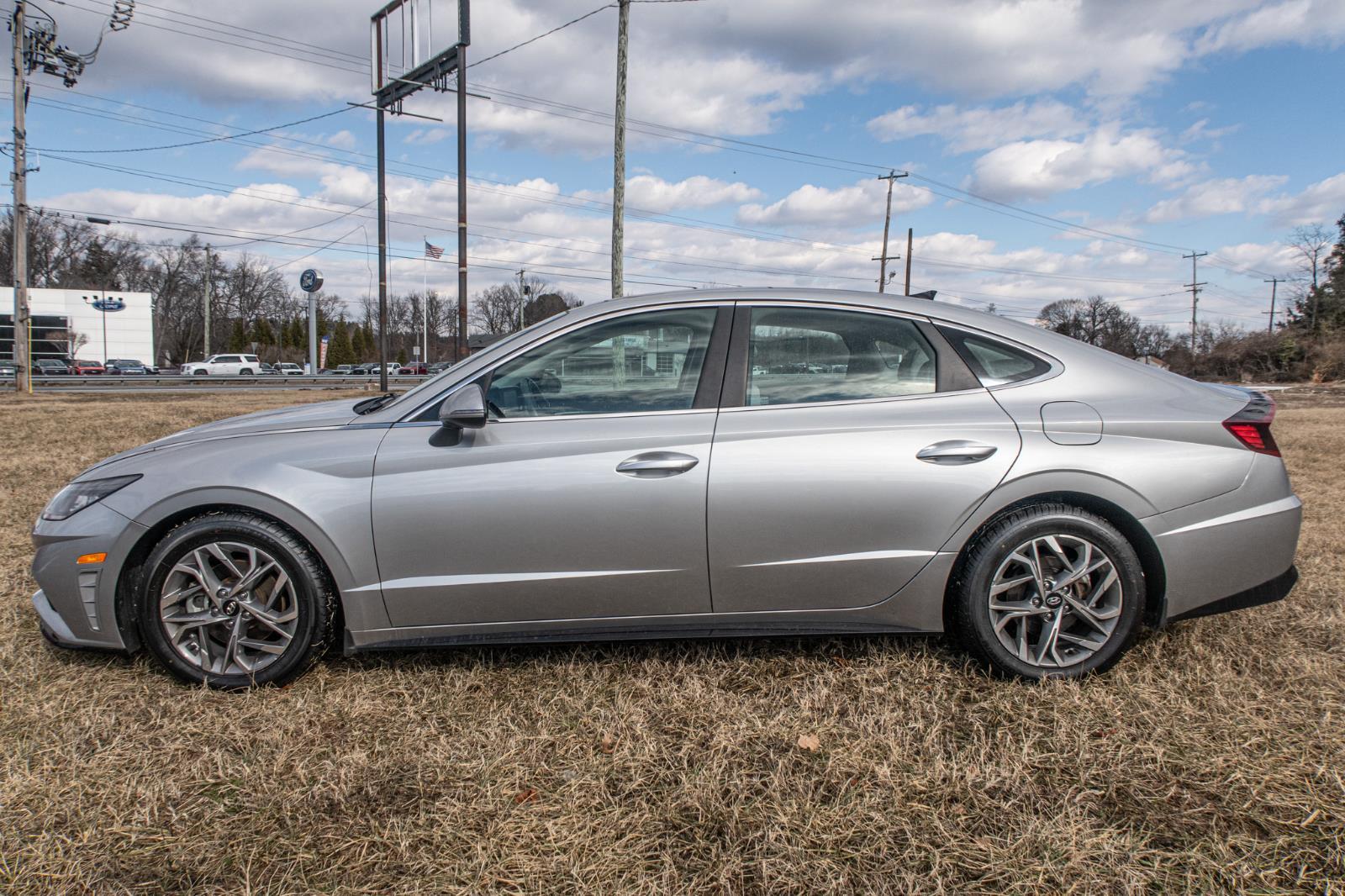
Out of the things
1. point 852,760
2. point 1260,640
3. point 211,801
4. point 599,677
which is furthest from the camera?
point 1260,640

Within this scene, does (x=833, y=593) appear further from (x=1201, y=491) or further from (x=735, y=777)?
(x=1201, y=491)

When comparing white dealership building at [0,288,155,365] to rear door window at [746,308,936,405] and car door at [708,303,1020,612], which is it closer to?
rear door window at [746,308,936,405]

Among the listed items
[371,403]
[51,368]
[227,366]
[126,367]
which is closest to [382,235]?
[371,403]

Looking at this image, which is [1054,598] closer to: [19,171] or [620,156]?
[620,156]

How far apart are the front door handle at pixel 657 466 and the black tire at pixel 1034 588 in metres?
1.08

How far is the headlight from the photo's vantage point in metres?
3.15

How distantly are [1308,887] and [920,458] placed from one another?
1.56 m

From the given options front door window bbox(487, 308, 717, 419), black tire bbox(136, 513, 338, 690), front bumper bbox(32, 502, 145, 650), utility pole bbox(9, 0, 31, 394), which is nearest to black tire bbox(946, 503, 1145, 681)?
front door window bbox(487, 308, 717, 419)

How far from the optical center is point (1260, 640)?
140 inches

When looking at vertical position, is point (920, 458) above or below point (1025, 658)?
above

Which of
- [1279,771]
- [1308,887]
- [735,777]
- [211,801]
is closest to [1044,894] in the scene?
[1308,887]

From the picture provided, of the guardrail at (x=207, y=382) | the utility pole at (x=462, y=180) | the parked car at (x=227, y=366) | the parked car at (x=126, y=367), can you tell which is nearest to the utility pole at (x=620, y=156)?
the utility pole at (x=462, y=180)

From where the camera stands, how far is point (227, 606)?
10.1 ft

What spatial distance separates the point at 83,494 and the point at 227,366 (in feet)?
181
